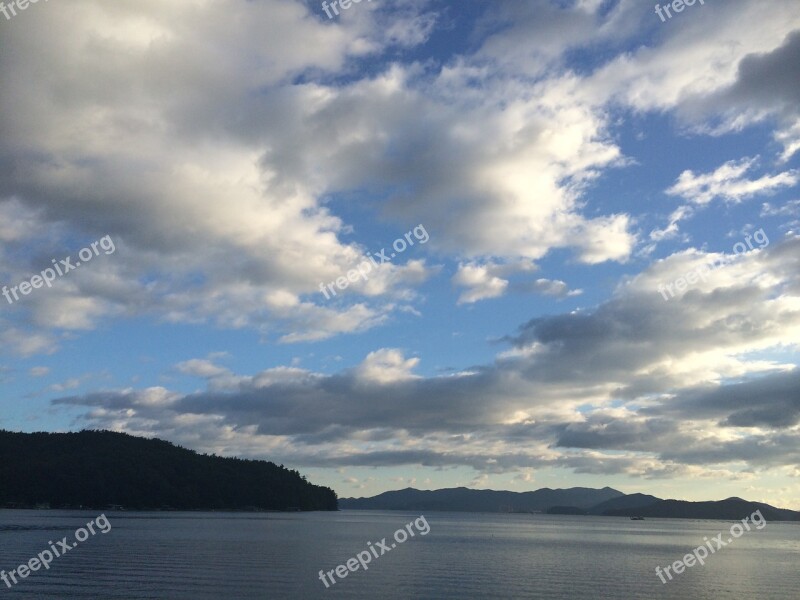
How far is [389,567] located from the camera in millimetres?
101125

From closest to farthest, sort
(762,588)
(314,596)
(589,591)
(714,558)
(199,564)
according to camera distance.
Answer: (314,596) < (589,591) < (762,588) < (199,564) < (714,558)

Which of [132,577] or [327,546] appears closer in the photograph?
[132,577]

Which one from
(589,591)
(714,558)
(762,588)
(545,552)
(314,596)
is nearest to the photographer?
(314,596)

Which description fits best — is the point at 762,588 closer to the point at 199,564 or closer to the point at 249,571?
the point at 249,571

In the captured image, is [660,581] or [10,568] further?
[660,581]

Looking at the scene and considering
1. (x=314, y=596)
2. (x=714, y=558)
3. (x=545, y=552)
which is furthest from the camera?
(x=545, y=552)

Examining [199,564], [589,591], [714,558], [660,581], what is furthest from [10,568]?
[714,558]

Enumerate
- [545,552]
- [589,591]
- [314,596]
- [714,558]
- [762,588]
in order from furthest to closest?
[545,552], [714,558], [762,588], [589,591], [314,596]

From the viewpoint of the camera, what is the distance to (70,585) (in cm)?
7544

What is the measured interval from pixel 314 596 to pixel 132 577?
85.0ft

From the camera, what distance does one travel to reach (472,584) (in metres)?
84.8

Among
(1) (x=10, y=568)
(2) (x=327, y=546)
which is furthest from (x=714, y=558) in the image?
(1) (x=10, y=568)

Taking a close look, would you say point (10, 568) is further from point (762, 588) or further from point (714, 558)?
point (714, 558)

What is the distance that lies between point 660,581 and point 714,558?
167ft
